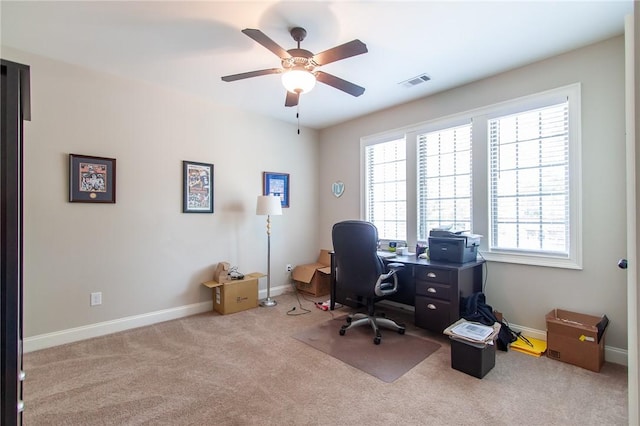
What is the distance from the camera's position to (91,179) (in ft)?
9.60

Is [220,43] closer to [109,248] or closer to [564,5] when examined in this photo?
[109,248]

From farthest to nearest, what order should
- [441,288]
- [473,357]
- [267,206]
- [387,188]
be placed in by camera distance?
[387,188], [267,206], [441,288], [473,357]

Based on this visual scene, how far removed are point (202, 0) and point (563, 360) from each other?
3.83 metres

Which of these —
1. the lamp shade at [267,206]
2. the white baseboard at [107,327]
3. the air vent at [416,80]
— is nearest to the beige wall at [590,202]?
the air vent at [416,80]

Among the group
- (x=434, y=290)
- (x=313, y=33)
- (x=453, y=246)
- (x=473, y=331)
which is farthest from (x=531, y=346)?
(x=313, y=33)

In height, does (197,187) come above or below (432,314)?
above

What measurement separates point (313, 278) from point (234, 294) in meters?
1.22

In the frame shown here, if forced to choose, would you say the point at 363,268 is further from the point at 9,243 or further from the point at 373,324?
the point at 9,243

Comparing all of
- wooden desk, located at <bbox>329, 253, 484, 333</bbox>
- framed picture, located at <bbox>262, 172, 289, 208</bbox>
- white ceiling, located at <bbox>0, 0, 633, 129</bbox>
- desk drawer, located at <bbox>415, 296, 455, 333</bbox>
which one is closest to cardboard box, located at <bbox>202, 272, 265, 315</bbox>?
framed picture, located at <bbox>262, 172, 289, 208</bbox>

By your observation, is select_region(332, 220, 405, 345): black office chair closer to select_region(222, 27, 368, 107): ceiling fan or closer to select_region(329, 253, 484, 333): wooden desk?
select_region(329, 253, 484, 333): wooden desk

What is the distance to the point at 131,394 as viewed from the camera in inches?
79.1

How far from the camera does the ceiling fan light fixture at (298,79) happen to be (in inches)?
86.7

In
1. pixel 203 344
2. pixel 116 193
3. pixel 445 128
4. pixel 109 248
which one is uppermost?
Answer: pixel 445 128

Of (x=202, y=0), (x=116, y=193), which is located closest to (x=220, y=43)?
(x=202, y=0)
